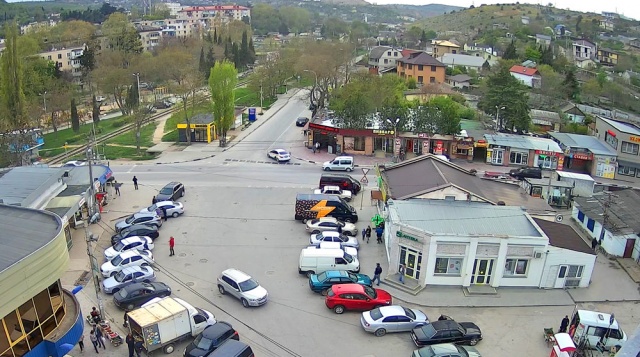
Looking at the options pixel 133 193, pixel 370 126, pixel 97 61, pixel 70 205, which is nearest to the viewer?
pixel 70 205

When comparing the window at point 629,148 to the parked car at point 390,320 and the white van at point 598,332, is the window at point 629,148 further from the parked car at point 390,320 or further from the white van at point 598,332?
the parked car at point 390,320

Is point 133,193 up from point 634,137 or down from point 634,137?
down

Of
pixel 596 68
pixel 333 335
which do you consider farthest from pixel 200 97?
pixel 596 68

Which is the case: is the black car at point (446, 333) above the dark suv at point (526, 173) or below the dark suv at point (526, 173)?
above

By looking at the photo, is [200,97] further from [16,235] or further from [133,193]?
[16,235]

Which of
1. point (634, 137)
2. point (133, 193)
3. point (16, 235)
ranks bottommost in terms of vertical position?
point (133, 193)

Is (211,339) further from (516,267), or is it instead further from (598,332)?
(598,332)

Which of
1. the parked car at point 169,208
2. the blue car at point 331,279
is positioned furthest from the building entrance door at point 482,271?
the parked car at point 169,208
